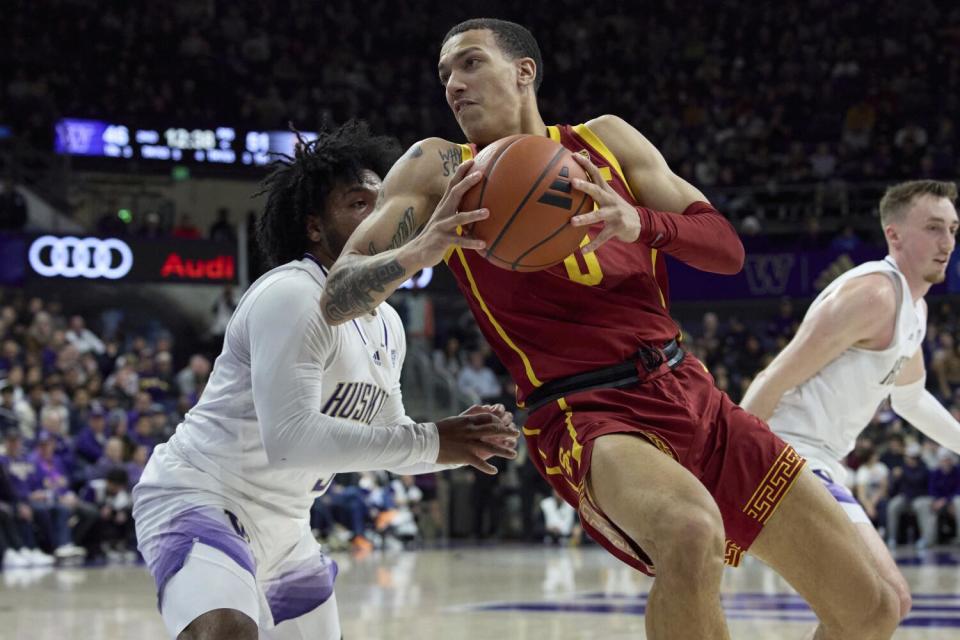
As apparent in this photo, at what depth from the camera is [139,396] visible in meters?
14.3

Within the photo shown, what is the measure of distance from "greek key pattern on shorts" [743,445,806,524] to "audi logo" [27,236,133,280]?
15183 mm

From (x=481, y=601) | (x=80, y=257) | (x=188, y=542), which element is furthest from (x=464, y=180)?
(x=80, y=257)

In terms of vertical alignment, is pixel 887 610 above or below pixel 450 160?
below

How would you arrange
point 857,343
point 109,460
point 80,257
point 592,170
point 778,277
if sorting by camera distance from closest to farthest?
point 592,170, point 857,343, point 109,460, point 80,257, point 778,277

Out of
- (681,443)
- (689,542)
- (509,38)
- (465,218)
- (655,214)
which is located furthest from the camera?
(509,38)

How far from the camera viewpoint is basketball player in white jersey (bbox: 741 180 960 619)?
495cm

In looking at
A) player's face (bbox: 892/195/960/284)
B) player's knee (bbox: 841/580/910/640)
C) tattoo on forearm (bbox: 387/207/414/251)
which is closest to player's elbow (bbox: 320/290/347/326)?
tattoo on forearm (bbox: 387/207/414/251)

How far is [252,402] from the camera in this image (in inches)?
143

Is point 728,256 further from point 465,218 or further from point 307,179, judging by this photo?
point 307,179

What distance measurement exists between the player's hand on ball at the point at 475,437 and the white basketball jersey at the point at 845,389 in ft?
6.29

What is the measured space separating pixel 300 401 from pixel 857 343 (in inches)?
105

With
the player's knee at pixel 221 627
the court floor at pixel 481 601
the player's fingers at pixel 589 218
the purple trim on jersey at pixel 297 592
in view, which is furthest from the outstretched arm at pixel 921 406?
the player's knee at pixel 221 627

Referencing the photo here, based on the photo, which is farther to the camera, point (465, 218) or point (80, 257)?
point (80, 257)

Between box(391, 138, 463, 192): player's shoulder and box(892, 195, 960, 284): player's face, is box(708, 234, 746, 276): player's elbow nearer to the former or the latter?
box(391, 138, 463, 192): player's shoulder
